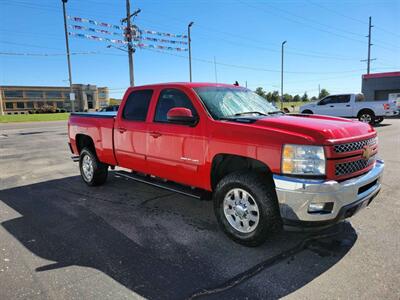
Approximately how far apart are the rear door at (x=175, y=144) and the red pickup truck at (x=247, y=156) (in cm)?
1

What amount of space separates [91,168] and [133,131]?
1.81 m

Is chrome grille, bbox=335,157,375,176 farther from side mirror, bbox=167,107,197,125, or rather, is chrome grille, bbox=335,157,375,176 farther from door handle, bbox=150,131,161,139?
door handle, bbox=150,131,161,139

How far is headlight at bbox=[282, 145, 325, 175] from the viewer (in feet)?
10.7

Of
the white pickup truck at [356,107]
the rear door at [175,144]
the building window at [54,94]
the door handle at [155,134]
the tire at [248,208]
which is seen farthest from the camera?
the building window at [54,94]

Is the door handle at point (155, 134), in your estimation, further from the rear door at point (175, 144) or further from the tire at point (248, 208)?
the tire at point (248, 208)

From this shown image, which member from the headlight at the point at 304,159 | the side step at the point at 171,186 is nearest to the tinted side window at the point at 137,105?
the side step at the point at 171,186

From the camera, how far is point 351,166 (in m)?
3.51

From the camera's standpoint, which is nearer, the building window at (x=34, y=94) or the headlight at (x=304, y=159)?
the headlight at (x=304, y=159)

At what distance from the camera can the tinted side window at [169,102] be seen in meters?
4.56

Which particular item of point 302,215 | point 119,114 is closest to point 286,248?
point 302,215

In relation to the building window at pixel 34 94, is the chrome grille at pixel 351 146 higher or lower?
lower

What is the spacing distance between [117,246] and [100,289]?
90 centimetres

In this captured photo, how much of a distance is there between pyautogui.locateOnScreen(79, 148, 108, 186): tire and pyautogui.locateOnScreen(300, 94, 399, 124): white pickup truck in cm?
1543

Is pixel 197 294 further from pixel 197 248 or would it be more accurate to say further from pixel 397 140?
pixel 397 140
